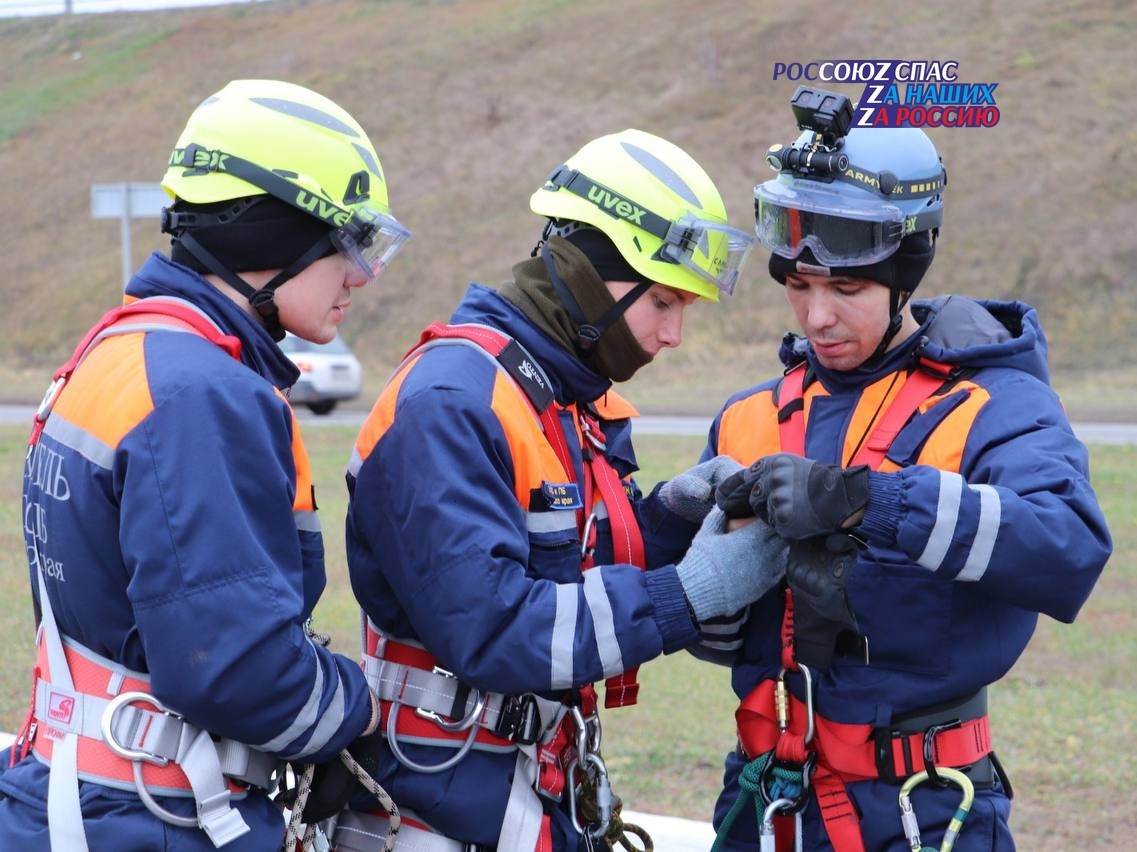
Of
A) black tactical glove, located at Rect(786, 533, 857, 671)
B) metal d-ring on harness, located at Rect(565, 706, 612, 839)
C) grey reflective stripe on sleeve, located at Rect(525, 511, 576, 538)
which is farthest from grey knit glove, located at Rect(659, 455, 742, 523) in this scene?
metal d-ring on harness, located at Rect(565, 706, 612, 839)

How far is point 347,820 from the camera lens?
3277 millimetres

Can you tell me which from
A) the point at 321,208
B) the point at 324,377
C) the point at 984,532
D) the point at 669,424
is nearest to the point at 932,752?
the point at 984,532

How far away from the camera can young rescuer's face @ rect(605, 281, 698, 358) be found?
3393 mm

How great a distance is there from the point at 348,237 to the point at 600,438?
86 centimetres

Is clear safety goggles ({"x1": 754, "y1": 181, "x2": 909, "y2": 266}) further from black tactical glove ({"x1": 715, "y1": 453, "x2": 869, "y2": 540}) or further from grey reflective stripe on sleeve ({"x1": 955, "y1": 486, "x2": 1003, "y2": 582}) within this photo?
grey reflective stripe on sleeve ({"x1": 955, "y1": 486, "x2": 1003, "y2": 582})

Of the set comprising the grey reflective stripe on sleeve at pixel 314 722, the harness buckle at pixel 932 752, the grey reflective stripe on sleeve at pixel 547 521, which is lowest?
the harness buckle at pixel 932 752

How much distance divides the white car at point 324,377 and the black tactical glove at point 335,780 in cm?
1960

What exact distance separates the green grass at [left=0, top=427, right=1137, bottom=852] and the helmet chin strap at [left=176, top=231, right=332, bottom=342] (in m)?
3.55

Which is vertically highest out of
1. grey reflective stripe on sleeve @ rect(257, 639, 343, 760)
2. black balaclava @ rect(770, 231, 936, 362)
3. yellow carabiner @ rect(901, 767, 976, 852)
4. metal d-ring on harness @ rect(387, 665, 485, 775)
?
black balaclava @ rect(770, 231, 936, 362)

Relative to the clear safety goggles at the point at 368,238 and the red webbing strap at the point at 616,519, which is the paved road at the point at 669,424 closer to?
the red webbing strap at the point at 616,519

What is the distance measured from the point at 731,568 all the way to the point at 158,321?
136 cm

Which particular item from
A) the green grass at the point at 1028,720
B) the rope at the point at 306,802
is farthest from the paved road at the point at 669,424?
the rope at the point at 306,802

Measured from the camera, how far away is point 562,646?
9.66ft

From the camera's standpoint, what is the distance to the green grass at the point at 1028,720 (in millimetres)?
5805
